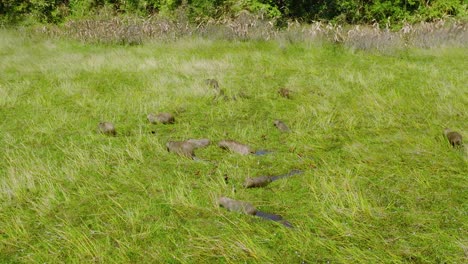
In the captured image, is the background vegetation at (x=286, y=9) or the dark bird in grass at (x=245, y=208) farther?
the background vegetation at (x=286, y=9)

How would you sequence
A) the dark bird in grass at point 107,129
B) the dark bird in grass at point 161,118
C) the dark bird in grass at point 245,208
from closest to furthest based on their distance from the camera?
the dark bird in grass at point 245,208 → the dark bird in grass at point 107,129 → the dark bird in grass at point 161,118

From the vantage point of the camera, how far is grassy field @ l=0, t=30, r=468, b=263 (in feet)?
10.0

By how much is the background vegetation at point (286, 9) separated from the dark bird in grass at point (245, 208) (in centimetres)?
1172

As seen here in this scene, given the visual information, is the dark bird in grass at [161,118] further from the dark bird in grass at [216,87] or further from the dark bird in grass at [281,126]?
the dark bird in grass at [281,126]

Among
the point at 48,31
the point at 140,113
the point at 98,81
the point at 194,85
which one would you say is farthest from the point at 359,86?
the point at 48,31

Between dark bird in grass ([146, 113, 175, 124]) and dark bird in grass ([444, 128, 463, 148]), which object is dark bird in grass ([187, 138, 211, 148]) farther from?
dark bird in grass ([444, 128, 463, 148])

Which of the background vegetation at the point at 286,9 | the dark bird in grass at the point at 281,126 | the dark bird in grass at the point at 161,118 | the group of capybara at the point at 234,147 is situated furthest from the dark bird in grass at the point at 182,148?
the background vegetation at the point at 286,9

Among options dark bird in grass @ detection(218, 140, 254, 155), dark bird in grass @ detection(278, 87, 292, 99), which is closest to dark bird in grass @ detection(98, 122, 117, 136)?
dark bird in grass @ detection(218, 140, 254, 155)

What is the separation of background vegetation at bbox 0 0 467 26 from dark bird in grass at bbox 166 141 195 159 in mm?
10307

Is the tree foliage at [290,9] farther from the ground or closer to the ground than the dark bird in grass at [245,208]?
closer to the ground

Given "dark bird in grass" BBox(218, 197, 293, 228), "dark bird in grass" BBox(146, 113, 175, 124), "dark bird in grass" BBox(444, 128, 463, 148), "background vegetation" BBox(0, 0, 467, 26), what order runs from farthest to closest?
"background vegetation" BBox(0, 0, 467, 26) → "dark bird in grass" BBox(146, 113, 175, 124) → "dark bird in grass" BBox(444, 128, 463, 148) → "dark bird in grass" BBox(218, 197, 293, 228)

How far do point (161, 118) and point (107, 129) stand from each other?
0.82m

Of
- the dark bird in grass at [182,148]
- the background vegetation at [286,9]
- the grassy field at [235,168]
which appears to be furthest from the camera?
the background vegetation at [286,9]

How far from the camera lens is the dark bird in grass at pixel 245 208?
3.48 m
